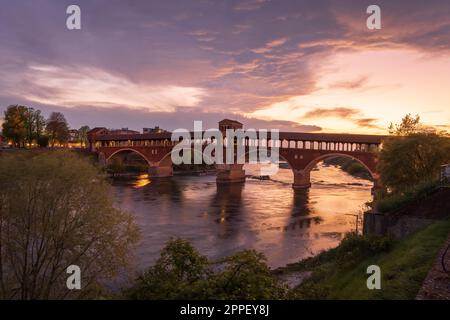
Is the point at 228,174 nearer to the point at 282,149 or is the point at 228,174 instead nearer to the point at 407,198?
the point at 282,149

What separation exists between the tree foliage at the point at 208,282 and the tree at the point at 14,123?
9766 centimetres

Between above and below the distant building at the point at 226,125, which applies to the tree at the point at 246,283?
below

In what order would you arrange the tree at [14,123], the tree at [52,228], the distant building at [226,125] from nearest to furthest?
the tree at [52,228], the distant building at [226,125], the tree at [14,123]

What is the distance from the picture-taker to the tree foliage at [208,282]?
9984 millimetres

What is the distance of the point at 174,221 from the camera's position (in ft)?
137

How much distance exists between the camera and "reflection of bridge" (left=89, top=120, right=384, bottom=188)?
224 ft

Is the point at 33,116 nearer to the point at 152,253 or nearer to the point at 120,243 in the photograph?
the point at 152,253

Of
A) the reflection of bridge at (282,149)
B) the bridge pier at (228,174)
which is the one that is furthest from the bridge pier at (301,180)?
the bridge pier at (228,174)

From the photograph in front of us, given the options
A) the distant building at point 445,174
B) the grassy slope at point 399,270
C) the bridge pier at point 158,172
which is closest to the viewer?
the grassy slope at point 399,270

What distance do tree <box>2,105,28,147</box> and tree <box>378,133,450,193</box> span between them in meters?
93.7

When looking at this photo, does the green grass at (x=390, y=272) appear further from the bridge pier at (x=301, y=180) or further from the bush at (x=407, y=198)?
the bridge pier at (x=301, y=180)

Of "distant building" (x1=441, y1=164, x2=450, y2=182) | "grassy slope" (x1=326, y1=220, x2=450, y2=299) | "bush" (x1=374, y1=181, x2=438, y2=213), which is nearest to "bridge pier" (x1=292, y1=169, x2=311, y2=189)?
"distant building" (x1=441, y1=164, x2=450, y2=182)

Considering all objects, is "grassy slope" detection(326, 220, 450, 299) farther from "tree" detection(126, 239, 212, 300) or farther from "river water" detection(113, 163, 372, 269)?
"river water" detection(113, 163, 372, 269)
